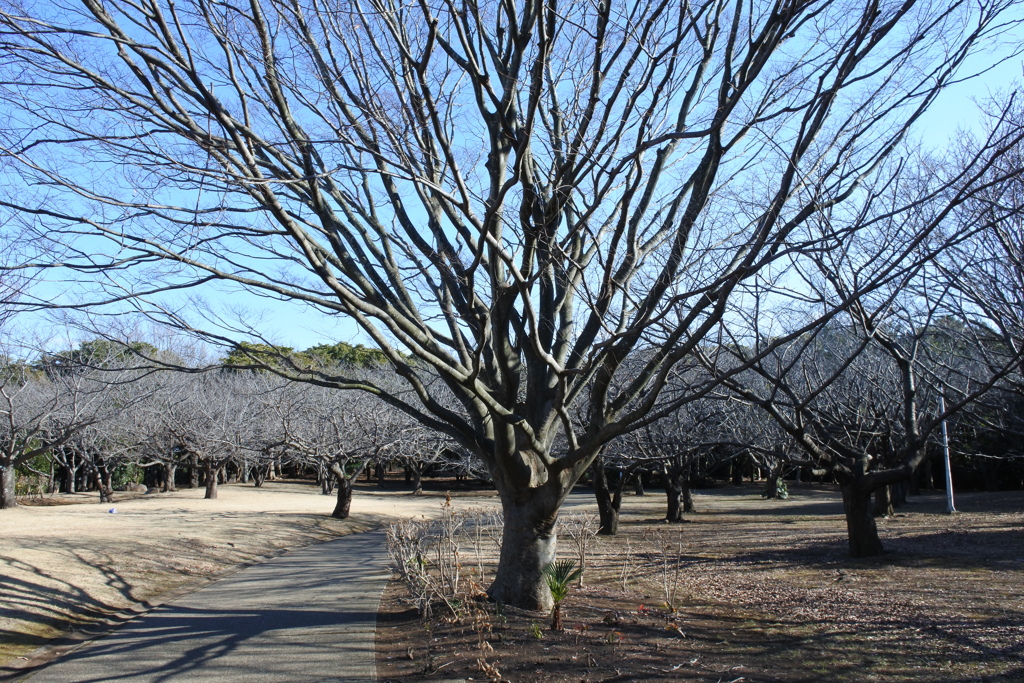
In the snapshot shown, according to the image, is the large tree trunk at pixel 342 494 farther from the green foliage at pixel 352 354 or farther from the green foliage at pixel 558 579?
the green foliage at pixel 352 354

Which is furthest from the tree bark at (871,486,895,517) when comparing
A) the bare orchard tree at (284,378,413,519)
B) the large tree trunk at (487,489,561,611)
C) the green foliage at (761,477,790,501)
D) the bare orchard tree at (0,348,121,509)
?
the bare orchard tree at (0,348,121,509)

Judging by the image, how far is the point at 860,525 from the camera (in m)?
12.8

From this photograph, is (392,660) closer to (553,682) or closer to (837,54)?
(553,682)

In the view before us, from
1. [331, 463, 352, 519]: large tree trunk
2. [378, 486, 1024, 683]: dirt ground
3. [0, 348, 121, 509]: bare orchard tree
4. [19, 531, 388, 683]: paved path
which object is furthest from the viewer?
[0, 348, 121, 509]: bare orchard tree

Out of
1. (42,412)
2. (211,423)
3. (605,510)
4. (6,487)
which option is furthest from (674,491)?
(6,487)

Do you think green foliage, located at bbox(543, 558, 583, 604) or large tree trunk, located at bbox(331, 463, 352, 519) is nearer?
green foliage, located at bbox(543, 558, 583, 604)

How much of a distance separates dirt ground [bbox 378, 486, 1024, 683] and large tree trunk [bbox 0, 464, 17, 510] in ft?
71.1

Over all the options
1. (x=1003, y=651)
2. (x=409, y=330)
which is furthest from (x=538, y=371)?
(x=1003, y=651)

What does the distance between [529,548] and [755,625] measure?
262 centimetres

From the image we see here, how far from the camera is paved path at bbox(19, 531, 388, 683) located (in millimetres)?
6473

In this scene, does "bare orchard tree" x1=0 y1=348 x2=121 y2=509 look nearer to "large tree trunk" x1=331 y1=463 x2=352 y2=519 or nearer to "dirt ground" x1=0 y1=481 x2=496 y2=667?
"dirt ground" x1=0 y1=481 x2=496 y2=667

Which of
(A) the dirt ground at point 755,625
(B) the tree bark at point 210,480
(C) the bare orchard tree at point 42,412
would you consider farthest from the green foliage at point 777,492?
(C) the bare orchard tree at point 42,412

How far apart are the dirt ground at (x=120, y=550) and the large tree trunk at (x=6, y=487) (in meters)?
1.72

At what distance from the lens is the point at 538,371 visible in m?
8.56
